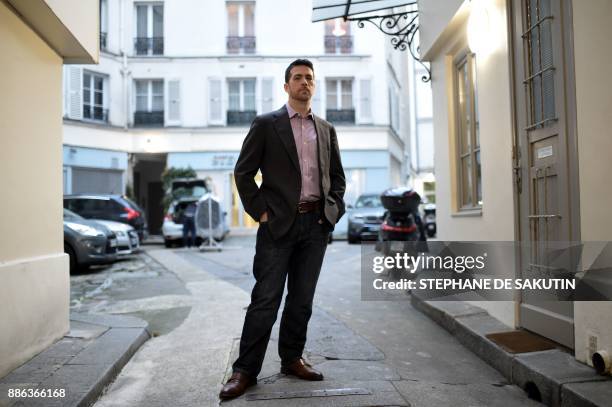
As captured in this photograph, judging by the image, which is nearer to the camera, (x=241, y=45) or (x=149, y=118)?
(x=149, y=118)

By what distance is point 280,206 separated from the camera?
3248mm

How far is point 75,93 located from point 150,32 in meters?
4.60

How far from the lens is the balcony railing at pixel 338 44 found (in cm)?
2400

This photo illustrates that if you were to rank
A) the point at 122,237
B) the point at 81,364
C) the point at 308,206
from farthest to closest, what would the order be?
the point at 122,237
the point at 81,364
the point at 308,206

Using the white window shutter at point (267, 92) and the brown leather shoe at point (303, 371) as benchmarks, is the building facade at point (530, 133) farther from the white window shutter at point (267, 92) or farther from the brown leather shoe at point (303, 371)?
the white window shutter at point (267, 92)

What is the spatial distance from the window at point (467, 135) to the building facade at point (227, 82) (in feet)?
57.2

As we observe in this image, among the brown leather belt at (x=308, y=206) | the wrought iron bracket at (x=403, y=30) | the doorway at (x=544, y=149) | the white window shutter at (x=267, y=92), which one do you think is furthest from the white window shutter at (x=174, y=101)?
the brown leather belt at (x=308, y=206)

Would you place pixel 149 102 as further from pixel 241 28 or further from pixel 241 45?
pixel 241 28

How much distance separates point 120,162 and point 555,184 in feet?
70.3

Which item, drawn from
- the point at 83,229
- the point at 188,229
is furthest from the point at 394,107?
the point at 83,229

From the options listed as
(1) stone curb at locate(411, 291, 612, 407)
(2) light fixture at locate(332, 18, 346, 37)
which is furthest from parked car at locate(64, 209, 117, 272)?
(2) light fixture at locate(332, 18, 346, 37)

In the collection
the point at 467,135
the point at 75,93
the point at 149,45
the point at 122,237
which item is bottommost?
the point at 122,237

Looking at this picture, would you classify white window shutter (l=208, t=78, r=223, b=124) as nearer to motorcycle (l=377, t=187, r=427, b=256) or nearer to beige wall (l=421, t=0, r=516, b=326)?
motorcycle (l=377, t=187, r=427, b=256)

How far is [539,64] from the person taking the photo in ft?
12.5
